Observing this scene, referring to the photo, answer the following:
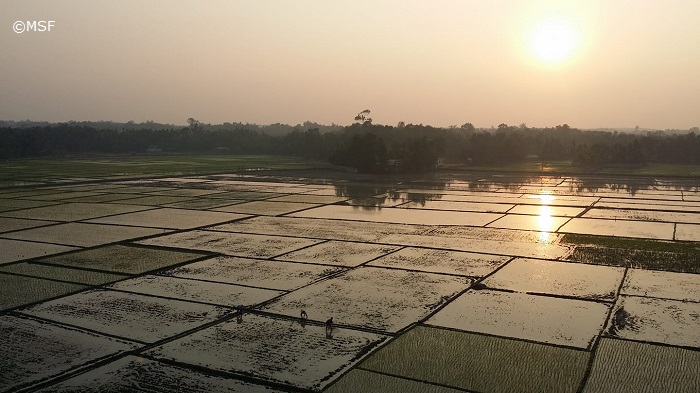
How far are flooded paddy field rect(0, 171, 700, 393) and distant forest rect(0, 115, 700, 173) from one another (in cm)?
3336

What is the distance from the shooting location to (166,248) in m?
23.9

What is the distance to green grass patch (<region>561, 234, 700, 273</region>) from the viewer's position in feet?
69.6

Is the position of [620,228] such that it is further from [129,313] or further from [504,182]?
[504,182]

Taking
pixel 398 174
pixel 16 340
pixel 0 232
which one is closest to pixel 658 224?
pixel 16 340

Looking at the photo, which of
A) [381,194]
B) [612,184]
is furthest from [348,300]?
[612,184]

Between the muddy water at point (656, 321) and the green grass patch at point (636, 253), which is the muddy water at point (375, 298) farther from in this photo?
the green grass patch at point (636, 253)

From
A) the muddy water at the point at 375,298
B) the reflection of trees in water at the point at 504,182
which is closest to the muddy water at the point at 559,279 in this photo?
the muddy water at the point at 375,298

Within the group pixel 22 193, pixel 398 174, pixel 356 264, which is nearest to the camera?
Result: pixel 356 264

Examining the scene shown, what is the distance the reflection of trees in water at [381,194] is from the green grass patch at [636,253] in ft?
48.7

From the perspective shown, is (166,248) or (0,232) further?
(0,232)

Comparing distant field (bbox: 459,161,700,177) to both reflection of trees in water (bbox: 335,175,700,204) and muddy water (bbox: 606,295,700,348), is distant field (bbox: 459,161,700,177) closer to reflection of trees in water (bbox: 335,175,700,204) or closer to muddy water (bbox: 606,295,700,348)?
Result: reflection of trees in water (bbox: 335,175,700,204)

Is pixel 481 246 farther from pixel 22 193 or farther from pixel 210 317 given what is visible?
pixel 22 193

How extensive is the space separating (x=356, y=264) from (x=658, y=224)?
17779 mm

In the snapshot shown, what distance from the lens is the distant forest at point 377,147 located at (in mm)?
68375
